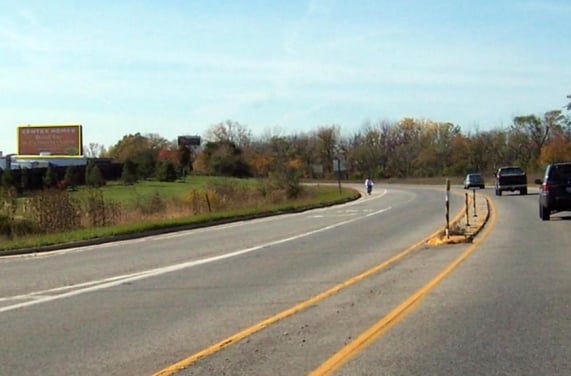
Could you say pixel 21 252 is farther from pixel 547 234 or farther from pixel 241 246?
pixel 547 234

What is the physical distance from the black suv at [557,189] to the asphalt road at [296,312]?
6628 millimetres

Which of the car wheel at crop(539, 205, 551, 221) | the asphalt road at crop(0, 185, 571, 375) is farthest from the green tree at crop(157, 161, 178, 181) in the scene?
the asphalt road at crop(0, 185, 571, 375)

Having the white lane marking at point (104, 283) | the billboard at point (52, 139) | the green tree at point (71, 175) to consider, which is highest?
the billboard at point (52, 139)

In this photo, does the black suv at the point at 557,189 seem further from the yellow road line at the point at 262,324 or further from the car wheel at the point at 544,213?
the yellow road line at the point at 262,324

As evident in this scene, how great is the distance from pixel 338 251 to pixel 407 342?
10.8 m

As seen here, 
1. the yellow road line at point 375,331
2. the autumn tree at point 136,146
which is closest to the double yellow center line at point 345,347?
the yellow road line at point 375,331

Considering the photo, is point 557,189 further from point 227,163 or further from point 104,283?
point 227,163

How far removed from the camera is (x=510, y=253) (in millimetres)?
17047

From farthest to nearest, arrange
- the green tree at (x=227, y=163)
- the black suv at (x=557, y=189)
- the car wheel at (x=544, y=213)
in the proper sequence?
the green tree at (x=227, y=163)
the car wheel at (x=544, y=213)
the black suv at (x=557, y=189)

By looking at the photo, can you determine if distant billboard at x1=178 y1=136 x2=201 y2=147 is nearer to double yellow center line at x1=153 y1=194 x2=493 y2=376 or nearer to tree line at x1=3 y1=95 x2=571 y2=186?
tree line at x1=3 y1=95 x2=571 y2=186

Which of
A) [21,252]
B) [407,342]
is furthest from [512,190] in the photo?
[407,342]

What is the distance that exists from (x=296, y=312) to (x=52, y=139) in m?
76.4

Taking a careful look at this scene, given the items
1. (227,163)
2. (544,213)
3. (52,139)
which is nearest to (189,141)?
(227,163)

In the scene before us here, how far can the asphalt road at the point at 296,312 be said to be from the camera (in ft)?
25.5
